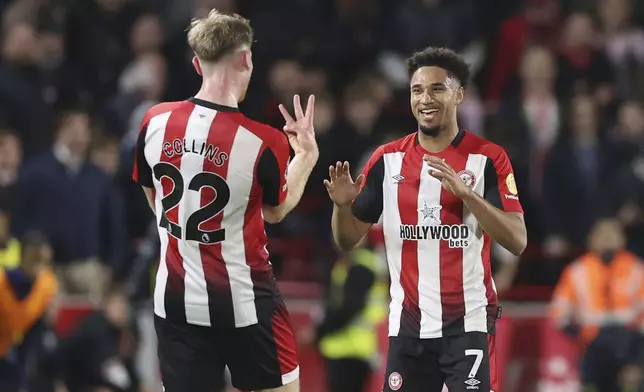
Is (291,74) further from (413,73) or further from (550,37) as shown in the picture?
(413,73)

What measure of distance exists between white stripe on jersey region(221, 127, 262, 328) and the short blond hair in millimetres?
396

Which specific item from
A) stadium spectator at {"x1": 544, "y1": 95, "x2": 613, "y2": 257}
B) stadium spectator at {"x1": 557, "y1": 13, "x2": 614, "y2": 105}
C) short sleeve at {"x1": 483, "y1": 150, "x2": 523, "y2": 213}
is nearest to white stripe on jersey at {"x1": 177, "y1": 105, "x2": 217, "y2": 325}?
short sleeve at {"x1": 483, "y1": 150, "x2": 523, "y2": 213}

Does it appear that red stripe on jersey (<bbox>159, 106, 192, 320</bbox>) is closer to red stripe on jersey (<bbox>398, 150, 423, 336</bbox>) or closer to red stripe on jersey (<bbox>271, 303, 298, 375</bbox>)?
red stripe on jersey (<bbox>271, 303, 298, 375</bbox>)

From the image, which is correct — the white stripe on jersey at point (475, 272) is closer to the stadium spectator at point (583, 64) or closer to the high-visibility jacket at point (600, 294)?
the high-visibility jacket at point (600, 294)

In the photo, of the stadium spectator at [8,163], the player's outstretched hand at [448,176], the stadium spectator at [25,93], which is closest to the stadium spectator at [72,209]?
the stadium spectator at [8,163]

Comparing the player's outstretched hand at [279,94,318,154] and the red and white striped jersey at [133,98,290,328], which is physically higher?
the player's outstretched hand at [279,94,318,154]

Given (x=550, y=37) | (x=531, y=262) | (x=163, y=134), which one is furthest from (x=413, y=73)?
(x=550, y=37)

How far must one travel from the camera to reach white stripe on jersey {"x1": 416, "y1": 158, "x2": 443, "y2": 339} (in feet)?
22.1

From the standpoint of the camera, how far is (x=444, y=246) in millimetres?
6754

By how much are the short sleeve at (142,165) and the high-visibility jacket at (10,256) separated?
4.15 metres

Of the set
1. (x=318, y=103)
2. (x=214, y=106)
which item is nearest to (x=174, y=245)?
(x=214, y=106)

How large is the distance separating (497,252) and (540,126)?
6.46 ft

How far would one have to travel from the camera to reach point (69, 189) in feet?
41.0

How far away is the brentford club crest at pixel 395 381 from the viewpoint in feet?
22.0
